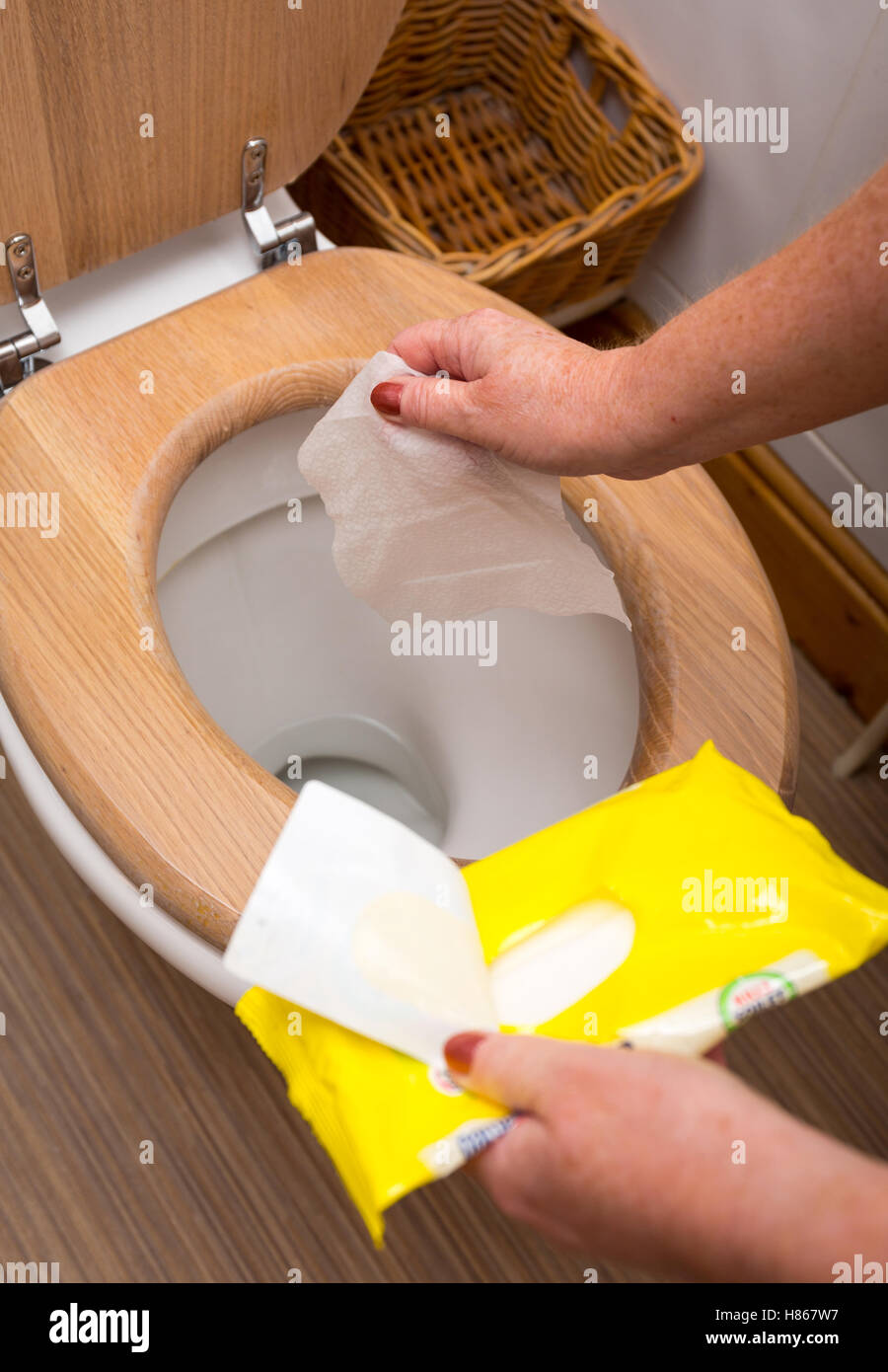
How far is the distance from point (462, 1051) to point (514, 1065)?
1.1 inches

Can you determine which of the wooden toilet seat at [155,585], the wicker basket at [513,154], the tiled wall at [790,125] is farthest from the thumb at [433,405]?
the tiled wall at [790,125]

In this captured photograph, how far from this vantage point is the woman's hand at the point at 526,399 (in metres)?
0.51

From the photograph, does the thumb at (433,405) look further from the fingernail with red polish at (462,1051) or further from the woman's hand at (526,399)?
the fingernail with red polish at (462,1051)

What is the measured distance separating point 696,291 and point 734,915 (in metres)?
0.79

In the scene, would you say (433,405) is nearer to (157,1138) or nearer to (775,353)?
(775,353)

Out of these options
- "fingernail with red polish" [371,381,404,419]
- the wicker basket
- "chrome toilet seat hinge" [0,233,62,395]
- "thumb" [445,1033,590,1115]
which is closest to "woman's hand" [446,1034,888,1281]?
"thumb" [445,1033,590,1115]

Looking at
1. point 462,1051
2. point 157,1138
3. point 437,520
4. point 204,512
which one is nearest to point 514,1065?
point 462,1051

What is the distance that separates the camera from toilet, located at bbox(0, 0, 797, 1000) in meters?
0.53

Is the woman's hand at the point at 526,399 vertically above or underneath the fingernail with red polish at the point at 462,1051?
above

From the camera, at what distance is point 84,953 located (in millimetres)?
881

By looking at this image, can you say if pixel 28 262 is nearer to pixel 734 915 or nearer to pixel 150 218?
pixel 150 218

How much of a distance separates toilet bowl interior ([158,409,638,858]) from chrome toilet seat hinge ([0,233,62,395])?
11cm

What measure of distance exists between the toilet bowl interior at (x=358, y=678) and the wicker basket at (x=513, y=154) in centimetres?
29
